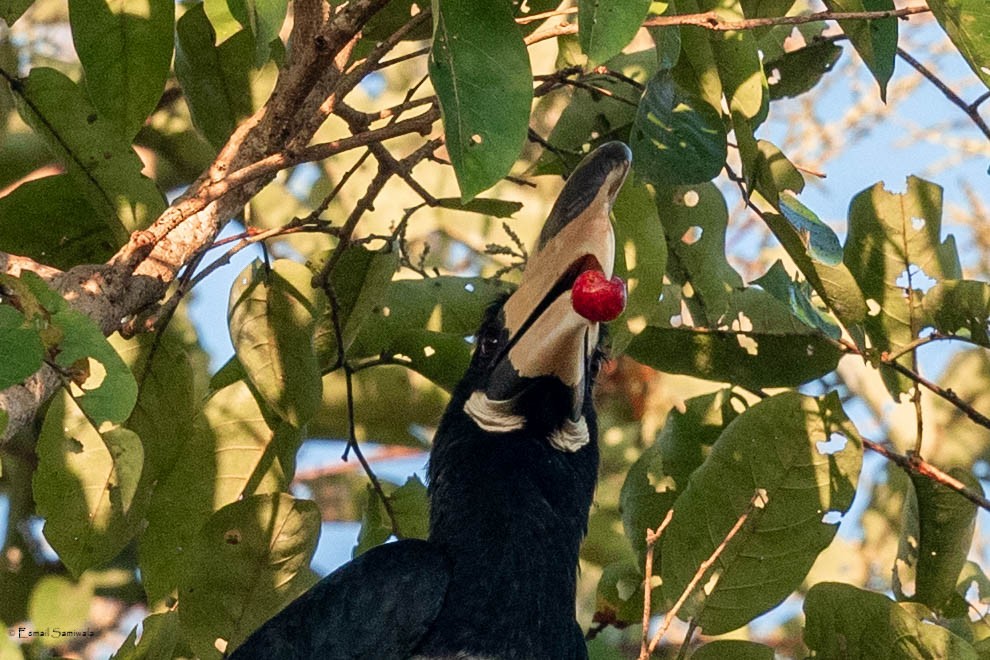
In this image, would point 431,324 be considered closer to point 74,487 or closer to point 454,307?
point 454,307

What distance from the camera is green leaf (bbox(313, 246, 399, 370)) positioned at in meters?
2.48

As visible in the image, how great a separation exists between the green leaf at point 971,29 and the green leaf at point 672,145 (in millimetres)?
589

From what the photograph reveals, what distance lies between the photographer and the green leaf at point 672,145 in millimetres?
2176

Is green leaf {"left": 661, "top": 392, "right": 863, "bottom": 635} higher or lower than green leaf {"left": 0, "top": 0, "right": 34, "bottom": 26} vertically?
lower

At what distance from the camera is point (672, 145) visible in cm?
219

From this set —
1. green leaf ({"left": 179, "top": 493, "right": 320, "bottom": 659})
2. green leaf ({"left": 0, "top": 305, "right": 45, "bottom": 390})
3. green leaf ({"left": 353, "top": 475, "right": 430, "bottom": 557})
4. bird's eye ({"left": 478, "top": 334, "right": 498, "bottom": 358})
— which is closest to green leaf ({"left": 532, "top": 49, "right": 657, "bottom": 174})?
bird's eye ({"left": 478, "top": 334, "right": 498, "bottom": 358})

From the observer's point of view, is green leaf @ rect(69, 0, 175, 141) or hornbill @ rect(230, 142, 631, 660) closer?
green leaf @ rect(69, 0, 175, 141)

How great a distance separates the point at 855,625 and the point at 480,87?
46.9 inches

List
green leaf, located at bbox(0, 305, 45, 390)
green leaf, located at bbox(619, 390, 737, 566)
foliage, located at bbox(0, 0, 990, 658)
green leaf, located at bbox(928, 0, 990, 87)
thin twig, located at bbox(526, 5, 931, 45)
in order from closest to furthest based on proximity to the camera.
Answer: green leaf, located at bbox(0, 305, 45, 390) < green leaf, located at bbox(928, 0, 990, 87) < thin twig, located at bbox(526, 5, 931, 45) < foliage, located at bbox(0, 0, 990, 658) < green leaf, located at bbox(619, 390, 737, 566)

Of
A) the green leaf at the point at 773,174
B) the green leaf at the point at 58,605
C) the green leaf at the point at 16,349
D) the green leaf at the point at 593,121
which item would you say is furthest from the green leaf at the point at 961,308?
the green leaf at the point at 58,605

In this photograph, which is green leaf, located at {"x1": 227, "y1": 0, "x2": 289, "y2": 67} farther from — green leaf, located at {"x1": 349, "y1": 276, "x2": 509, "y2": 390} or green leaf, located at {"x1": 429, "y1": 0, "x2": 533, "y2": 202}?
green leaf, located at {"x1": 349, "y1": 276, "x2": 509, "y2": 390}

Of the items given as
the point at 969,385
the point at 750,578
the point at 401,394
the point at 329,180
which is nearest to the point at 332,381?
the point at 401,394

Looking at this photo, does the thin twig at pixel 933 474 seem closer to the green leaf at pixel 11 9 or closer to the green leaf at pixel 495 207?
the green leaf at pixel 495 207

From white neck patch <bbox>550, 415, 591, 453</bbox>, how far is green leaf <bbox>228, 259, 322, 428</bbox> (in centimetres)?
49
